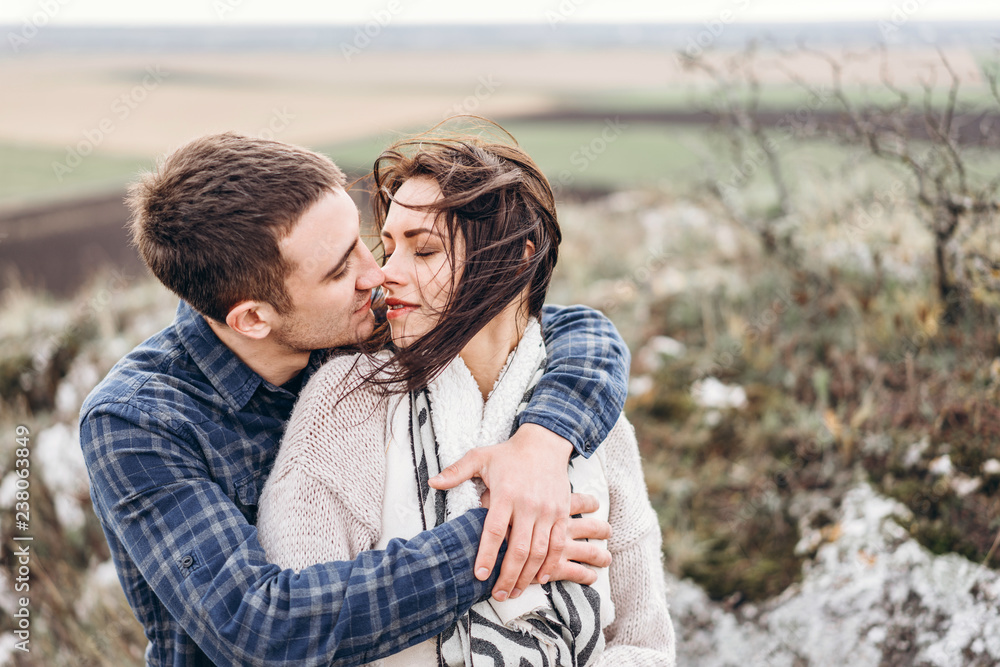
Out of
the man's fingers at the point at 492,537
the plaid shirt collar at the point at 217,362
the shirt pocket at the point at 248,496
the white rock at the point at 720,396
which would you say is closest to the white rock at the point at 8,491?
the plaid shirt collar at the point at 217,362

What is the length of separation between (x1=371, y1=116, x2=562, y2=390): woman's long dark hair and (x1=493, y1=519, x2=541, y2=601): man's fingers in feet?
1.41

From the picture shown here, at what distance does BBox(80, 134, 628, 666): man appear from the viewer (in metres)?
1.47

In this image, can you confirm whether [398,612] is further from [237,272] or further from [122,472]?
[237,272]

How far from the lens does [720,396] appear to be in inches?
138

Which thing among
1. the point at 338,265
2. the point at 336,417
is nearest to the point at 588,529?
the point at 336,417

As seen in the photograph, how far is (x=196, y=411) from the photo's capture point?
171 centimetres

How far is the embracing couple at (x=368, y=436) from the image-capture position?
150cm

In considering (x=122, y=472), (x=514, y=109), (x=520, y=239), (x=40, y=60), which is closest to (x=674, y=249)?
(x=520, y=239)

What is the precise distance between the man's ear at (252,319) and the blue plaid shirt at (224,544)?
3.8 inches

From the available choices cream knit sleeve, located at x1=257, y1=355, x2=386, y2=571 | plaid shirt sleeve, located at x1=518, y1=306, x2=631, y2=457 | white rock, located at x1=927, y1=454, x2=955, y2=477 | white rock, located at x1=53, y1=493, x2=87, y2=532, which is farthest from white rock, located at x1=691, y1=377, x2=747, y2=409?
white rock, located at x1=53, y1=493, x2=87, y2=532

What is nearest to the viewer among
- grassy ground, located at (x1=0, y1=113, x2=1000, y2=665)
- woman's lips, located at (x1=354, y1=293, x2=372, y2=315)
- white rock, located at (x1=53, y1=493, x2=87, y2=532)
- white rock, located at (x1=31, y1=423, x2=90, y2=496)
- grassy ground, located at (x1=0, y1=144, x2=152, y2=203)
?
woman's lips, located at (x1=354, y1=293, x2=372, y2=315)

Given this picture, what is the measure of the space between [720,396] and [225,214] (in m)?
2.53

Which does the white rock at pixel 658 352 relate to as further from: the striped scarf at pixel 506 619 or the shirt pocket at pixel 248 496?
the shirt pocket at pixel 248 496

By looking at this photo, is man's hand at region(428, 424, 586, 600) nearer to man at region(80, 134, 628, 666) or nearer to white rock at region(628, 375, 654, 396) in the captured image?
man at region(80, 134, 628, 666)
